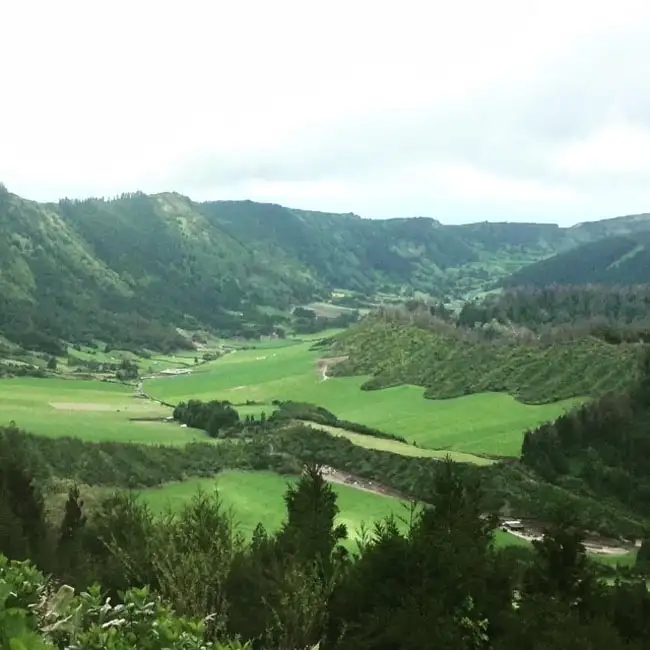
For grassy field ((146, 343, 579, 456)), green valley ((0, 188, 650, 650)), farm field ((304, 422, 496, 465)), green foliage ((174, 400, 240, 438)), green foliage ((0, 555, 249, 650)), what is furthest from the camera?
green foliage ((174, 400, 240, 438))

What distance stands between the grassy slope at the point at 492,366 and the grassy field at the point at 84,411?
131ft

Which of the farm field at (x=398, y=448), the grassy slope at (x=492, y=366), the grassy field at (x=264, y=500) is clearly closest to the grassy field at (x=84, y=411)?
the farm field at (x=398, y=448)

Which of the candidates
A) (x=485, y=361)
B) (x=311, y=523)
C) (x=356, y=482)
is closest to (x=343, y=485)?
(x=356, y=482)

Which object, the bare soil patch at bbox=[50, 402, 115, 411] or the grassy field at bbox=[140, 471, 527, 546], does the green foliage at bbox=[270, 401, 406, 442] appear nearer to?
the bare soil patch at bbox=[50, 402, 115, 411]

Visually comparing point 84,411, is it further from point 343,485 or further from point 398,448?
point 343,485

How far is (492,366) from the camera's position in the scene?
120 m

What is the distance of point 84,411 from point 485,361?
6170cm

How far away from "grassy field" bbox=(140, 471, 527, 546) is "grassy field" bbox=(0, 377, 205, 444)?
1858cm

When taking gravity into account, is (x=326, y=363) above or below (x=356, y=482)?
above

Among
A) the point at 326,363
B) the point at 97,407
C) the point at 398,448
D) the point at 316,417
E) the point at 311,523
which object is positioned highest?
the point at 311,523

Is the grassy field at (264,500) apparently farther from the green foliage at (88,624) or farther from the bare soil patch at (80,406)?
the bare soil patch at (80,406)

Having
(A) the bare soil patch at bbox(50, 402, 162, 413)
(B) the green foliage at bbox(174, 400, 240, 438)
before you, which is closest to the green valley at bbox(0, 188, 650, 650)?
(B) the green foliage at bbox(174, 400, 240, 438)

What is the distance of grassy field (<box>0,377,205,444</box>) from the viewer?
84250 millimetres

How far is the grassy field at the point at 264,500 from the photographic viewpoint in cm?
5528
